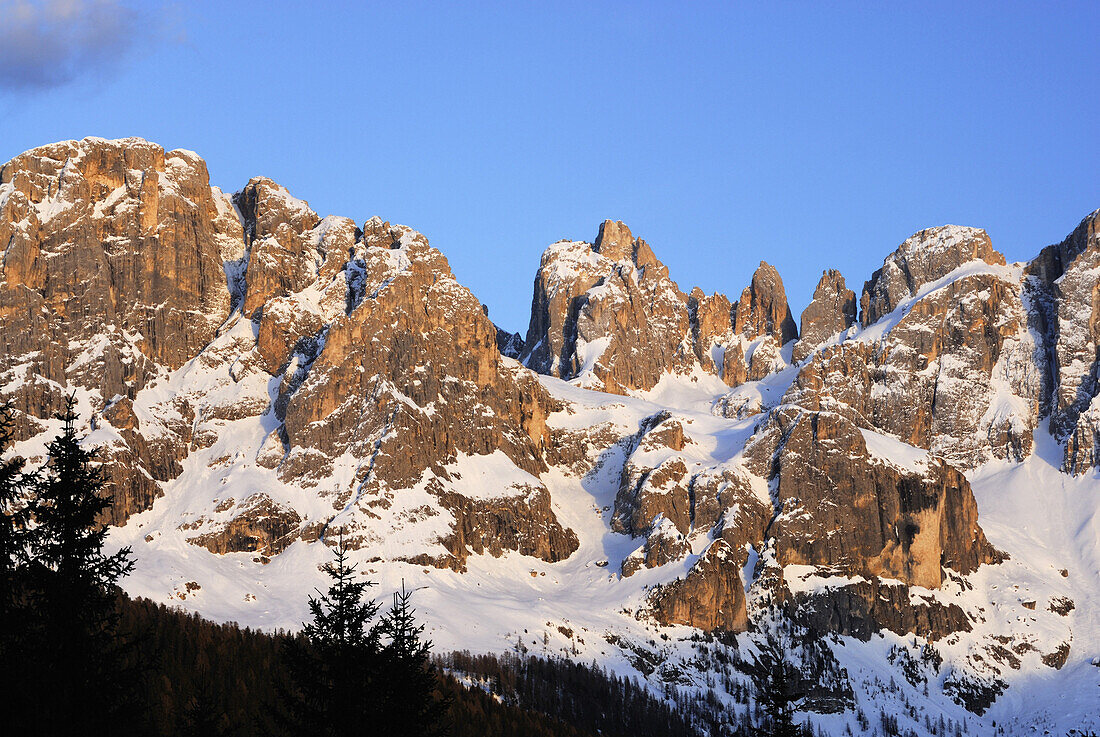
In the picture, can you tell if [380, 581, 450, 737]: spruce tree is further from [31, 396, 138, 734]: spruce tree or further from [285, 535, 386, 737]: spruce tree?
[31, 396, 138, 734]: spruce tree

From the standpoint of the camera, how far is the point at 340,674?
43.2 metres

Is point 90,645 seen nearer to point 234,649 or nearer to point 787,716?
point 787,716

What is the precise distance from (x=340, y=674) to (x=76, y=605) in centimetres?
805

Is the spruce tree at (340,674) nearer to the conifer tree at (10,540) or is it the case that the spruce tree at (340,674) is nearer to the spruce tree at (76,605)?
the spruce tree at (76,605)

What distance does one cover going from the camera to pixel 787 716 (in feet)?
234

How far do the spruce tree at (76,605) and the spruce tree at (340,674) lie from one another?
4.95 m

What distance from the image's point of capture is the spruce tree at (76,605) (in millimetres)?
39500

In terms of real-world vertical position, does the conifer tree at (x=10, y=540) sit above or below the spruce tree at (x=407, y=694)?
above

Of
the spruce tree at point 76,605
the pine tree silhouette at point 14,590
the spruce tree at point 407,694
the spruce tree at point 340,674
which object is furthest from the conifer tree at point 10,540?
the spruce tree at point 407,694

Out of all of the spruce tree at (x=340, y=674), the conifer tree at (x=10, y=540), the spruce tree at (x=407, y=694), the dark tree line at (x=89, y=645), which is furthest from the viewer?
the spruce tree at (x=407, y=694)

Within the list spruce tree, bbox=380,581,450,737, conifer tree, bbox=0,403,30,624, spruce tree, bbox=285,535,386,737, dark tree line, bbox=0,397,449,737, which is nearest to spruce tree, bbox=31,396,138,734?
dark tree line, bbox=0,397,449,737

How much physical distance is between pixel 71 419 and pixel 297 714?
438 inches

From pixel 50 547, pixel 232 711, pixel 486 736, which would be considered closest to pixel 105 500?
pixel 50 547

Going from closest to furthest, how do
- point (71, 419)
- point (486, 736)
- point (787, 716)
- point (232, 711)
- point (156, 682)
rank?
point (71, 419)
point (787, 716)
point (156, 682)
point (232, 711)
point (486, 736)
